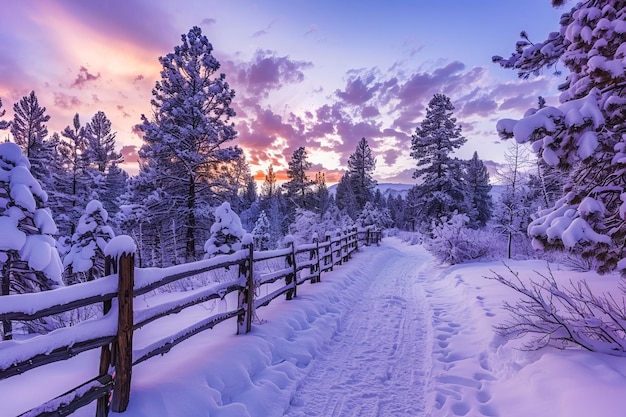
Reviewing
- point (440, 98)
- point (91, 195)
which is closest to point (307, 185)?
point (440, 98)

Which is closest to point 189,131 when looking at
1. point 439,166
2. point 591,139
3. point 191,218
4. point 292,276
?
point 191,218

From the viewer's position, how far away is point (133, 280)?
335 centimetres

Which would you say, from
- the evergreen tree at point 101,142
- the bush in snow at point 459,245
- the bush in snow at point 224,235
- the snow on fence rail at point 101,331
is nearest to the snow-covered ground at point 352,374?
the snow on fence rail at point 101,331

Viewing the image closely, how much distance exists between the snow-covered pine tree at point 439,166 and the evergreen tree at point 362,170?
17.0 meters

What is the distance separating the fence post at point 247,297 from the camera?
5705mm

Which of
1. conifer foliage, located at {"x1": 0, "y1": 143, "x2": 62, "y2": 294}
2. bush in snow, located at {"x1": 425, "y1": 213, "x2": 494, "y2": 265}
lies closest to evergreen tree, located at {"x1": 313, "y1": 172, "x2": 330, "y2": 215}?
bush in snow, located at {"x1": 425, "y1": 213, "x2": 494, "y2": 265}

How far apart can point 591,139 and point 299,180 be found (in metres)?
41.9

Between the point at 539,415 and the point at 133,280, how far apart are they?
4473mm

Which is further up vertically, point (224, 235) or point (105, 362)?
point (224, 235)

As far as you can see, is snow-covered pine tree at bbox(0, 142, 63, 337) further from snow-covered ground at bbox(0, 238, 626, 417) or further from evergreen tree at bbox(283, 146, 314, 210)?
evergreen tree at bbox(283, 146, 314, 210)

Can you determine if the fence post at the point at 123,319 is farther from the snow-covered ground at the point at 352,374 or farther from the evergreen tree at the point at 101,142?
the evergreen tree at the point at 101,142

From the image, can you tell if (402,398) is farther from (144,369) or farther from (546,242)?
(144,369)

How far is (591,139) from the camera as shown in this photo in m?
3.66

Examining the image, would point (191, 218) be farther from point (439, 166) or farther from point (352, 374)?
point (439, 166)
